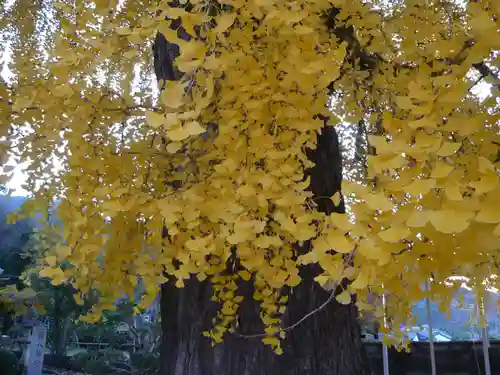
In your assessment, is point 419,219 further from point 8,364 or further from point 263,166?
point 8,364

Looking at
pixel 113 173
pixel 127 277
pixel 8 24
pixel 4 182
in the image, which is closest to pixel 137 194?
pixel 113 173

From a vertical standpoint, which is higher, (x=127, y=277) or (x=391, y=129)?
(x=391, y=129)

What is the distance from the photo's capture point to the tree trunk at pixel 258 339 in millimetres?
1604

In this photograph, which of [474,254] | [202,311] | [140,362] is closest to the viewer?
[474,254]

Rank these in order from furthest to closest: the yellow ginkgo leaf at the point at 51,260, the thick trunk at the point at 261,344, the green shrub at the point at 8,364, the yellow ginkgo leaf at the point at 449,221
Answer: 1. the green shrub at the point at 8,364
2. the thick trunk at the point at 261,344
3. the yellow ginkgo leaf at the point at 51,260
4. the yellow ginkgo leaf at the point at 449,221

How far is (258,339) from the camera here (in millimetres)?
1623

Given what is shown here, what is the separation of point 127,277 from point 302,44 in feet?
2.66

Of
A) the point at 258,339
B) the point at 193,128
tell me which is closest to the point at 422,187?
the point at 193,128

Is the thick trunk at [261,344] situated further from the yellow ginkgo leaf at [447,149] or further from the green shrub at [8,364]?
the green shrub at [8,364]

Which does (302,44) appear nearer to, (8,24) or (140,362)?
(8,24)

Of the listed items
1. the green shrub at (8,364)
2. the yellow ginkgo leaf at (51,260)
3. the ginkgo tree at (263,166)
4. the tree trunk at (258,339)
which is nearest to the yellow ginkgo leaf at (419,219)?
the ginkgo tree at (263,166)

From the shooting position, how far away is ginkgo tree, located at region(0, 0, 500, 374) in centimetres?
63

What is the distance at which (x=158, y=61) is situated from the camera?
1.99 meters

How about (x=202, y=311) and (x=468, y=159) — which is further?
(x=202, y=311)
